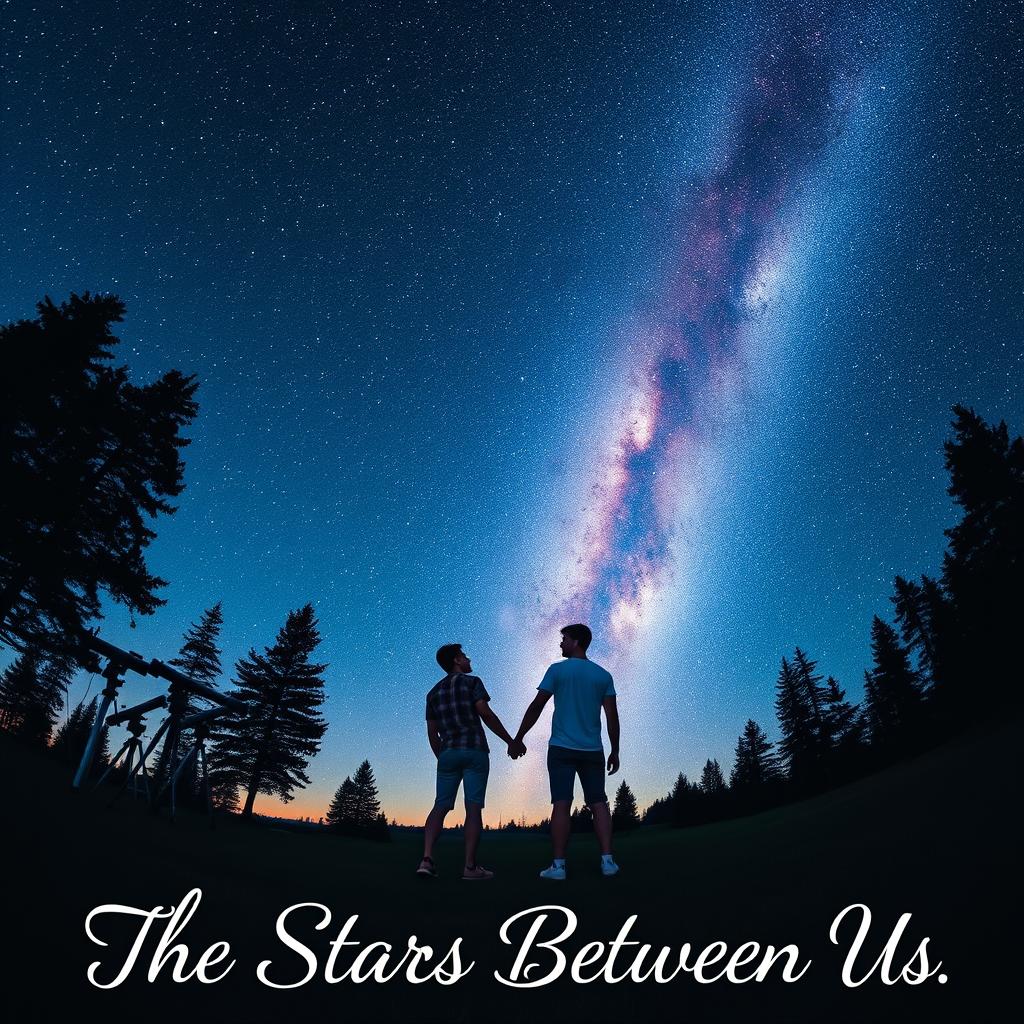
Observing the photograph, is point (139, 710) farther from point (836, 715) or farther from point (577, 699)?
point (836, 715)

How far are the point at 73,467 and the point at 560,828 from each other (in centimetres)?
1685

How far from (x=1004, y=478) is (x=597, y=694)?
97.8 feet

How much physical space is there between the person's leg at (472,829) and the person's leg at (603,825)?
1085mm

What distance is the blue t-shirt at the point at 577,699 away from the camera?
463 cm

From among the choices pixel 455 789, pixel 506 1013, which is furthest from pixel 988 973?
pixel 455 789

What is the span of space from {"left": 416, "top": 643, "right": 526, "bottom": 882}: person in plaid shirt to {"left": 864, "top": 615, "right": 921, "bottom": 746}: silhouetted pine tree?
95.3 ft

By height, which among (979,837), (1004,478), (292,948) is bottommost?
(292,948)

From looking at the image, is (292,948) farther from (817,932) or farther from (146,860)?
(817,932)

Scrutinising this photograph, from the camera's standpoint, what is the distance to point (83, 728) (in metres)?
57.2

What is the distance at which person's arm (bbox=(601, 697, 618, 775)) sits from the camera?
476 cm

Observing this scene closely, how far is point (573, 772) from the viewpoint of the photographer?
4.65 meters

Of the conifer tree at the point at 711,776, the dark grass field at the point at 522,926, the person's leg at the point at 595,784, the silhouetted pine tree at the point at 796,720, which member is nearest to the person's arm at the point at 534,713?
the person's leg at the point at 595,784

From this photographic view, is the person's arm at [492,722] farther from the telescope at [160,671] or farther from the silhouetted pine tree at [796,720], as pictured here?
the silhouetted pine tree at [796,720]

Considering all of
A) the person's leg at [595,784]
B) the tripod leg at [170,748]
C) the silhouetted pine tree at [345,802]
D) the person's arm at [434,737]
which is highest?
the silhouetted pine tree at [345,802]
